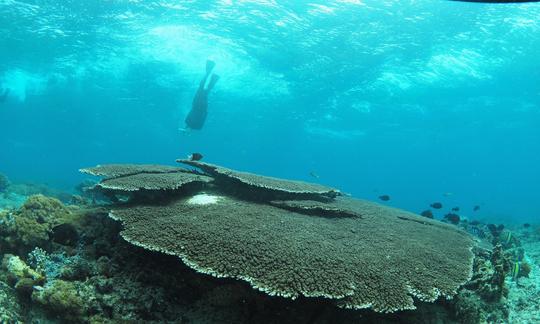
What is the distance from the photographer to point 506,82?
30.0 m

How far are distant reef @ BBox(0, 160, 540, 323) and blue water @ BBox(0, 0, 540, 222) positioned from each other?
38.4 feet

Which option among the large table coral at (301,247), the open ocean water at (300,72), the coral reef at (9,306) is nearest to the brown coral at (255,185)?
the large table coral at (301,247)

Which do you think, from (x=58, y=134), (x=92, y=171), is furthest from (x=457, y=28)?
(x=58, y=134)

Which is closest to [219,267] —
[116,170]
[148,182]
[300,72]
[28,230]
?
[148,182]

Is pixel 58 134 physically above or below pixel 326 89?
below

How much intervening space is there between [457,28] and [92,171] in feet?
78.5

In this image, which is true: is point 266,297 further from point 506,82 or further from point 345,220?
point 506,82

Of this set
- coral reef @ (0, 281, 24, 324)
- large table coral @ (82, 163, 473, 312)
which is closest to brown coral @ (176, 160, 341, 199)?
large table coral @ (82, 163, 473, 312)

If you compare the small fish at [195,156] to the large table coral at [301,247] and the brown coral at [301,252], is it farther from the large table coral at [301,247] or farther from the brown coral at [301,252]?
the brown coral at [301,252]

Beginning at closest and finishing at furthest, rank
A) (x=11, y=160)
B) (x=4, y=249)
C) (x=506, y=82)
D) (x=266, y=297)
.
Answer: (x=266, y=297) < (x=4, y=249) < (x=506, y=82) < (x=11, y=160)

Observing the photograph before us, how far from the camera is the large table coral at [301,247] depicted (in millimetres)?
4035

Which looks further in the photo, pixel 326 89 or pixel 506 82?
pixel 326 89

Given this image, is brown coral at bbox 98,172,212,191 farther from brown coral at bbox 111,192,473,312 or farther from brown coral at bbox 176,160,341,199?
brown coral at bbox 176,160,341,199

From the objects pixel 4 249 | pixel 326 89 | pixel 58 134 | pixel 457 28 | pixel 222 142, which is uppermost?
pixel 457 28
